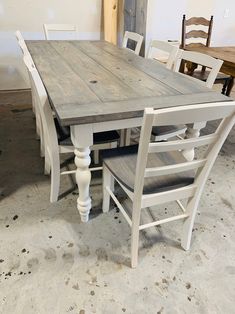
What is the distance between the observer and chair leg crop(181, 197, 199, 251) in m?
1.41

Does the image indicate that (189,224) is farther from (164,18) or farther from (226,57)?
(164,18)

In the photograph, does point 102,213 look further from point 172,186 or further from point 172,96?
point 172,96

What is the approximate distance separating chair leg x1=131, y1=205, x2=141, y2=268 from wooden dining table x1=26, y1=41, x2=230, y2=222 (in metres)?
0.35

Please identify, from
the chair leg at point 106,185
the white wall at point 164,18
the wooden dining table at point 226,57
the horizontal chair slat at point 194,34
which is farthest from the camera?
the white wall at point 164,18

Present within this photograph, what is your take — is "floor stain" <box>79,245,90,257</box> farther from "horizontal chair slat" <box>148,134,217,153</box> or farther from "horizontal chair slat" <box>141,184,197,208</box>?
"horizontal chair slat" <box>148,134,217,153</box>

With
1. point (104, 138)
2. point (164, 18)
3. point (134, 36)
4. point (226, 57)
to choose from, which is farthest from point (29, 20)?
point (104, 138)

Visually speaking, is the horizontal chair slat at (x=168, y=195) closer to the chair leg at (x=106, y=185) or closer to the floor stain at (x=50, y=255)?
the chair leg at (x=106, y=185)

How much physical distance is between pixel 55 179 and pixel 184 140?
93 centimetres

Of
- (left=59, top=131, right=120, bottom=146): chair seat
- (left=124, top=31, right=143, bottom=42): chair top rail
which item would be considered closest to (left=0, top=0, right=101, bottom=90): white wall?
(left=124, top=31, right=143, bottom=42): chair top rail

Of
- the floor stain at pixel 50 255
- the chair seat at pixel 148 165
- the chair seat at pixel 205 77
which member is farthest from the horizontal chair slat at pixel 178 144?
the chair seat at pixel 205 77

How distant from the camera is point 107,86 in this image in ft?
5.06

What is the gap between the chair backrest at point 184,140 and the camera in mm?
912

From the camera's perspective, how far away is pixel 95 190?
1.96 meters

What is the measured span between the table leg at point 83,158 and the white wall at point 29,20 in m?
2.57
